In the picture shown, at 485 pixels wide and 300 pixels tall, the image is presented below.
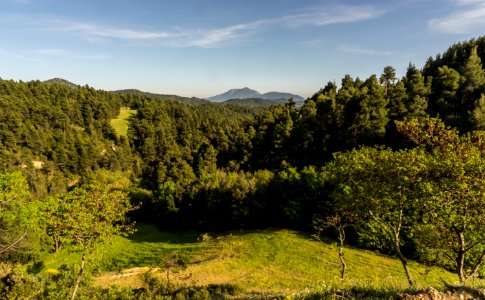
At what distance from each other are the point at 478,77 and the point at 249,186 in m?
60.6

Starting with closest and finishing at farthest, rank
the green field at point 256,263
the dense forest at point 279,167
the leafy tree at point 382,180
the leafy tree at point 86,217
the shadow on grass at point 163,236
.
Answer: the leafy tree at point 382,180 → the dense forest at point 279,167 → the leafy tree at point 86,217 → the green field at point 256,263 → the shadow on grass at point 163,236

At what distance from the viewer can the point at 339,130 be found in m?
77.0

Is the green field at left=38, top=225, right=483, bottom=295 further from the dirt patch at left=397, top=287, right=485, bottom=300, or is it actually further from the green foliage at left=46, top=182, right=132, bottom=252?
the dirt patch at left=397, top=287, right=485, bottom=300

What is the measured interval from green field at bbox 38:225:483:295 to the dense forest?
12.2 ft

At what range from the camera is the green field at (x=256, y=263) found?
3225cm

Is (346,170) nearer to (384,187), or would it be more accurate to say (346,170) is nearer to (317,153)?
(384,187)

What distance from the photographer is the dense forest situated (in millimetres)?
17750

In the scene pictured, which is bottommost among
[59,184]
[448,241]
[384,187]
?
[59,184]

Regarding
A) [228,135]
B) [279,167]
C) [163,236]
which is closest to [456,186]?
[163,236]

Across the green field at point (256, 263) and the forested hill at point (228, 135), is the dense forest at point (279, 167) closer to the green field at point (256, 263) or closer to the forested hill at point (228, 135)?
the forested hill at point (228, 135)

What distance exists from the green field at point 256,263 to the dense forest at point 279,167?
371 centimetres

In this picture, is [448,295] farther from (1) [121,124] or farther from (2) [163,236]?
(1) [121,124]

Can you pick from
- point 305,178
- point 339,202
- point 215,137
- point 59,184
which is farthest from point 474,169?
point 59,184

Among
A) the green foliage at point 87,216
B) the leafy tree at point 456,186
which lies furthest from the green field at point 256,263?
the leafy tree at point 456,186
